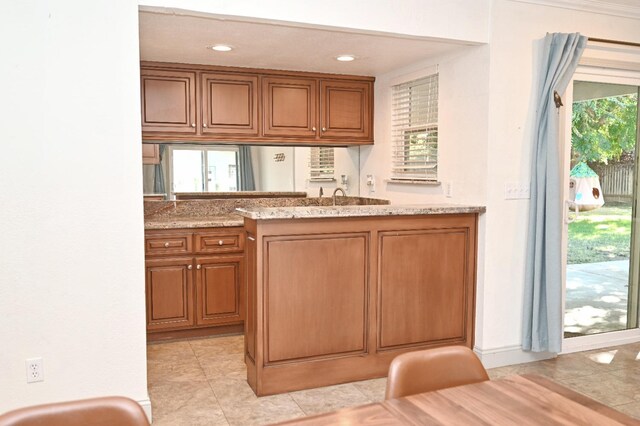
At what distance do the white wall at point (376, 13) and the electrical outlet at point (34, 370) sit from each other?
6.14ft

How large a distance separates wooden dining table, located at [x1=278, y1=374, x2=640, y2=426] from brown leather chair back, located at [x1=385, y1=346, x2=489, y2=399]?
0.15m

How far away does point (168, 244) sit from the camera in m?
4.38

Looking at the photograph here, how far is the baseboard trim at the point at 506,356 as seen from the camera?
12.9 feet

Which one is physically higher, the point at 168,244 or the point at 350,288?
the point at 168,244

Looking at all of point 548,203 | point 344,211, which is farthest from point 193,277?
point 548,203

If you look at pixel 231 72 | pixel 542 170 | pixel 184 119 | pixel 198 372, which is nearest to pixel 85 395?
pixel 198 372

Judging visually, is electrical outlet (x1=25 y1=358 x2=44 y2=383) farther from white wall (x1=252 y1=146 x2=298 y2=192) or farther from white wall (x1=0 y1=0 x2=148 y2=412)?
white wall (x1=252 y1=146 x2=298 y2=192)

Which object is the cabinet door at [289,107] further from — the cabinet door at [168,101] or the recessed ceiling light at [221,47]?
the recessed ceiling light at [221,47]

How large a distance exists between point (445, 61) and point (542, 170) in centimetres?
108

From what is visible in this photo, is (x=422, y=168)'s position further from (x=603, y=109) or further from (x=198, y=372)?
(x=198, y=372)

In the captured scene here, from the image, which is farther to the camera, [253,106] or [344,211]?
[253,106]

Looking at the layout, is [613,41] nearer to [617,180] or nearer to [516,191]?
[617,180]

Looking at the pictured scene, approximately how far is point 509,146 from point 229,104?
7.43 ft

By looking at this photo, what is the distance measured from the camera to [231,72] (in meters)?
4.70
